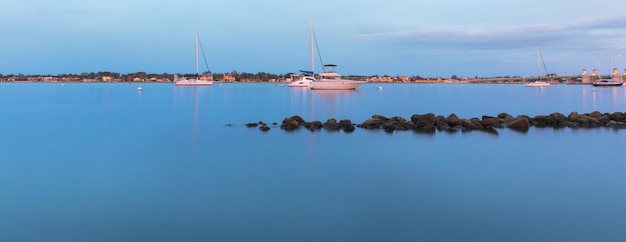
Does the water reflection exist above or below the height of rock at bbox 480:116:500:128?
above

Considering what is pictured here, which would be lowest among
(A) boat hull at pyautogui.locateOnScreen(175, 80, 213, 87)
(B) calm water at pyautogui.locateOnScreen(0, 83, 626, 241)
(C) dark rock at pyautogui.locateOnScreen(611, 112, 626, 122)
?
(B) calm water at pyautogui.locateOnScreen(0, 83, 626, 241)

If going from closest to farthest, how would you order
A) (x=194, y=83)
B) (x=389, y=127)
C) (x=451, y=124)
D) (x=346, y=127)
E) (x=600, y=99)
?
(x=389, y=127), (x=346, y=127), (x=451, y=124), (x=600, y=99), (x=194, y=83)

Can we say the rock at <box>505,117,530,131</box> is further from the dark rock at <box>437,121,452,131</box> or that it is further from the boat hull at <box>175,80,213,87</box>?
the boat hull at <box>175,80,213,87</box>

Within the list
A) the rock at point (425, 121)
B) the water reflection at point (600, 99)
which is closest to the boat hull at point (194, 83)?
the water reflection at point (600, 99)

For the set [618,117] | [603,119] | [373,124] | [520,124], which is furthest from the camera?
[618,117]

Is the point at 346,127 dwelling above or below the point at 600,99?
below

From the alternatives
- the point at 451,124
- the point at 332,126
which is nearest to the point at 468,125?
the point at 451,124

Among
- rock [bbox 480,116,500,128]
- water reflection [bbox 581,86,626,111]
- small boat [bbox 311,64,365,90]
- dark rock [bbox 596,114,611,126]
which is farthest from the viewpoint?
small boat [bbox 311,64,365,90]

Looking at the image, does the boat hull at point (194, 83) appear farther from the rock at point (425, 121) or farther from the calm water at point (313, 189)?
the calm water at point (313, 189)

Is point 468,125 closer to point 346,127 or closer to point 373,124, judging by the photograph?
point 373,124

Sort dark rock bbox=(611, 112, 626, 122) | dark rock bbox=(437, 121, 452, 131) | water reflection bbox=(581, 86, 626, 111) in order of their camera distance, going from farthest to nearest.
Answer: water reflection bbox=(581, 86, 626, 111), dark rock bbox=(611, 112, 626, 122), dark rock bbox=(437, 121, 452, 131)

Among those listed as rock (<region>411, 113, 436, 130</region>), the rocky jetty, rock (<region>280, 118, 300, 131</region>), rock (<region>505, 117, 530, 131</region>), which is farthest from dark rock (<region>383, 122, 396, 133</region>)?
rock (<region>505, 117, 530, 131</region>)

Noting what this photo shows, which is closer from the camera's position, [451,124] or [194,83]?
[451,124]

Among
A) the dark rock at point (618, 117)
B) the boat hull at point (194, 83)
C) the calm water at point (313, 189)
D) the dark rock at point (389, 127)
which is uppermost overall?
the boat hull at point (194, 83)
